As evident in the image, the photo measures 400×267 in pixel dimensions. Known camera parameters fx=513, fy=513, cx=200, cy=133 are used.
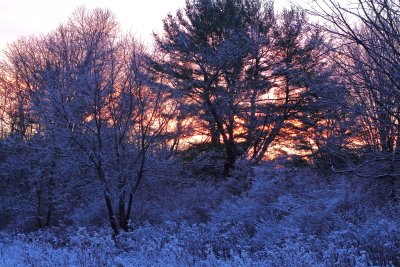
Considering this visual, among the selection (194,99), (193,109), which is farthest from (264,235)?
(194,99)

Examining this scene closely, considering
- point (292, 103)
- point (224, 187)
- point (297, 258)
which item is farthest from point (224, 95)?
point (297, 258)

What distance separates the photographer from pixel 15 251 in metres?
9.68

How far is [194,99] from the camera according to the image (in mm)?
21625

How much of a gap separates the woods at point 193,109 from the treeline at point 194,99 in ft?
0.17

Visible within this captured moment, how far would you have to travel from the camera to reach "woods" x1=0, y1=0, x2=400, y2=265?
28.2ft

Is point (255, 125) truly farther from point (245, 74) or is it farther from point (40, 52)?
point (40, 52)

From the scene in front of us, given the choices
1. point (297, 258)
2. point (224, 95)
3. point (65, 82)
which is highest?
point (224, 95)

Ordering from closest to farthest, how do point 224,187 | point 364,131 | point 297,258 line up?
point 297,258
point 364,131
point 224,187

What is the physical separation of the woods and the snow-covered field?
0.52 meters

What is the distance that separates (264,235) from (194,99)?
11.0 m

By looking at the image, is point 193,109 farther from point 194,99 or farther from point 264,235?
point 264,235

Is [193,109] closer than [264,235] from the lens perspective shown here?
No

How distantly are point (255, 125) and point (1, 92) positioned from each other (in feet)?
51.5

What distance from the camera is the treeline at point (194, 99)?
8461mm
